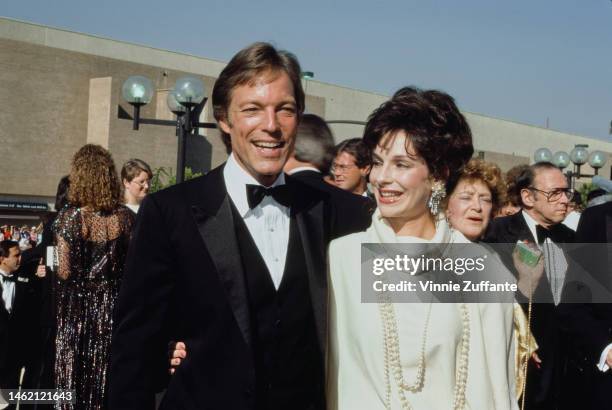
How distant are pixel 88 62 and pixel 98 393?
33.2 meters

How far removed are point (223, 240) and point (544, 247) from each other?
3.43 meters

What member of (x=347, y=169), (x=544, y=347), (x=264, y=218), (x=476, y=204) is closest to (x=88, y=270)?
(x=347, y=169)

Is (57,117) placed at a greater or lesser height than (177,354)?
greater

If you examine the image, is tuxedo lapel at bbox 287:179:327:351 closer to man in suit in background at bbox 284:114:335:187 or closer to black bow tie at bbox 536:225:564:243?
man in suit in background at bbox 284:114:335:187

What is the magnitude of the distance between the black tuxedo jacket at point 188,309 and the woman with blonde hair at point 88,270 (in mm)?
2913

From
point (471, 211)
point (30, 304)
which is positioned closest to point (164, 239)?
point (471, 211)

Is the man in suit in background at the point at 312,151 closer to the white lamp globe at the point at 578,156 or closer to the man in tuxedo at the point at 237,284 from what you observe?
the man in tuxedo at the point at 237,284

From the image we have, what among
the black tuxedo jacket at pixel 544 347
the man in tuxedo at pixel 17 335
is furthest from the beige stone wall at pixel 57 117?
the black tuxedo jacket at pixel 544 347

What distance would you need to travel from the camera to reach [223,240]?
282 cm

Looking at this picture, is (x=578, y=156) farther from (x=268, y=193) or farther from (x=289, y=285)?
(x=289, y=285)

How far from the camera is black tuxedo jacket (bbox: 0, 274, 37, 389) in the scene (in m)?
6.92

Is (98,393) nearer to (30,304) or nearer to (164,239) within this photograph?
(30,304)

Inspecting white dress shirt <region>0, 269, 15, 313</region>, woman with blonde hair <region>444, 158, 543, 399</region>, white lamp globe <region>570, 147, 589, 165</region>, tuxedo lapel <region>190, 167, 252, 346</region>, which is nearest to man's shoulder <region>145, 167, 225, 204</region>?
tuxedo lapel <region>190, 167, 252, 346</region>

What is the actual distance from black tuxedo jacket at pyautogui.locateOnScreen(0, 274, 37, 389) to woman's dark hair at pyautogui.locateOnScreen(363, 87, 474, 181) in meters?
4.79
